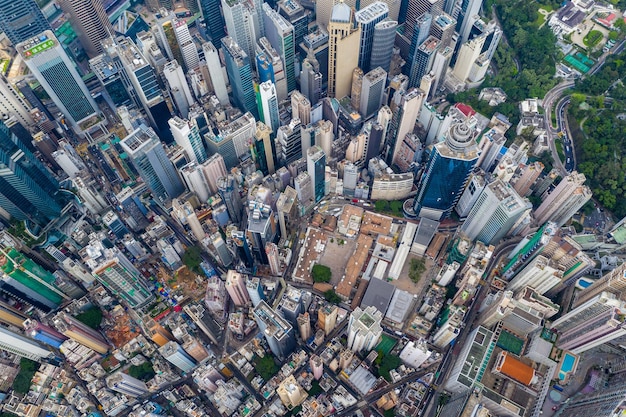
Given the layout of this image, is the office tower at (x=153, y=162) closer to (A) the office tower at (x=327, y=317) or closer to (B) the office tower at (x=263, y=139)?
(B) the office tower at (x=263, y=139)

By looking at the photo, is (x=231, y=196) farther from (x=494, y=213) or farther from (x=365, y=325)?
(x=494, y=213)

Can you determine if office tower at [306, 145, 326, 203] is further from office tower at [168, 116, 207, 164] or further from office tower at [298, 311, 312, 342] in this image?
office tower at [298, 311, 312, 342]

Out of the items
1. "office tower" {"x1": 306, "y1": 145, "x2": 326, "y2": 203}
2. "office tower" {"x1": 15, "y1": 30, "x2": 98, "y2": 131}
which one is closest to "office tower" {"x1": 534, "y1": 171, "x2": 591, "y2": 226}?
"office tower" {"x1": 306, "y1": 145, "x2": 326, "y2": 203}

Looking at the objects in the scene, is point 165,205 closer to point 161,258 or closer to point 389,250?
point 161,258

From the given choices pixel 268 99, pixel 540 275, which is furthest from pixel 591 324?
pixel 268 99

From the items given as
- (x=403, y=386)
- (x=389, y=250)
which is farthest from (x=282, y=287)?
(x=403, y=386)

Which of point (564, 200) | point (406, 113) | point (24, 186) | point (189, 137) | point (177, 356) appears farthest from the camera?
point (406, 113)

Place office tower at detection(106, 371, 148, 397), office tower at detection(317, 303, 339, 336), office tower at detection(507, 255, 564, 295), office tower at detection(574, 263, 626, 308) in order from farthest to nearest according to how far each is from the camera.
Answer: office tower at detection(317, 303, 339, 336), office tower at detection(106, 371, 148, 397), office tower at detection(507, 255, 564, 295), office tower at detection(574, 263, 626, 308)
